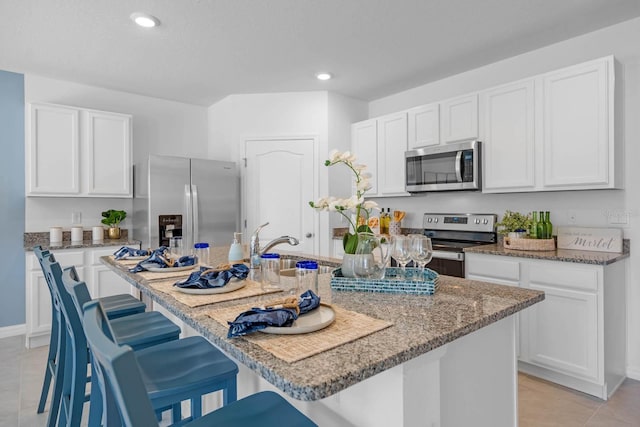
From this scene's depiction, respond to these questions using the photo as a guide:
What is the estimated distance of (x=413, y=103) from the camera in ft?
13.7

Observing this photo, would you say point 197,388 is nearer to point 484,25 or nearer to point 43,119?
point 484,25

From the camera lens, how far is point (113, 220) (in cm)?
392

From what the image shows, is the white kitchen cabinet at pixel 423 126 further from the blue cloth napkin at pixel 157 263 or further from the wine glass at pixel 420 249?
the blue cloth napkin at pixel 157 263

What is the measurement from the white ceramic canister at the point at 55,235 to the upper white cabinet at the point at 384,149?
310 centimetres

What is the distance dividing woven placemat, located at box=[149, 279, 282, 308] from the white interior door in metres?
2.75

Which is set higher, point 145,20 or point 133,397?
point 145,20

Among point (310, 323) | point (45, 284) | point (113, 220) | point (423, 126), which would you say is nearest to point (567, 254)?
point (423, 126)

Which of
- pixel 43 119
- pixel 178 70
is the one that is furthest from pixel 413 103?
pixel 43 119

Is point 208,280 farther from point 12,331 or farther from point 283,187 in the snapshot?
point 12,331

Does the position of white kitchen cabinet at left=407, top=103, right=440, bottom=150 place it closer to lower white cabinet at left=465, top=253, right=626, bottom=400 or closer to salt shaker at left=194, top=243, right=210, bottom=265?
lower white cabinet at left=465, top=253, right=626, bottom=400

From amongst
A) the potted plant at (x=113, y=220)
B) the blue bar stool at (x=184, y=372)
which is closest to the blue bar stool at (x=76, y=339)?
the blue bar stool at (x=184, y=372)

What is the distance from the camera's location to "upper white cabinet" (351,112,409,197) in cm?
391

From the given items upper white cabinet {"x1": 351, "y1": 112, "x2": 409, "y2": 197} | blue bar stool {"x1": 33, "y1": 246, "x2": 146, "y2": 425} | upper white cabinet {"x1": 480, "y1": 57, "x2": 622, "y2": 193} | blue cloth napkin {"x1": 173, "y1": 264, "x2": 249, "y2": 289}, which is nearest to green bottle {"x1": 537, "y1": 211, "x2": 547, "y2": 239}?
upper white cabinet {"x1": 480, "y1": 57, "x2": 622, "y2": 193}

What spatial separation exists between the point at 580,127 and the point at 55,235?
15.0 ft
